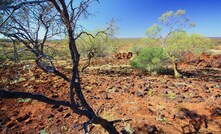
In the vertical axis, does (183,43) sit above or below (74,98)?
above

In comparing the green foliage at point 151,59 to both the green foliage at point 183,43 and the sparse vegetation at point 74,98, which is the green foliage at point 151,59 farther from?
the sparse vegetation at point 74,98

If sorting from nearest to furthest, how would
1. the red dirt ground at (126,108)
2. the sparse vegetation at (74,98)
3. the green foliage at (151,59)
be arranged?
the sparse vegetation at (74,98) < the red dirt ground at (126,108) < the green foliage at (151,59)

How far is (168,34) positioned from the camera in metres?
12.6

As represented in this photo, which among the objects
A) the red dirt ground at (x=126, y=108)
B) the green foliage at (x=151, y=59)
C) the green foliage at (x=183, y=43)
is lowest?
the red dirt ground at (x=126, y=108)

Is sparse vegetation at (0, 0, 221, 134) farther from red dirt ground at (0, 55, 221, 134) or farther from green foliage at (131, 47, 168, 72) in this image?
green foliage at (131, 47, 168, 72)

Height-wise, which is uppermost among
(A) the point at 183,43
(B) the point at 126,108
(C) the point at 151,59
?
(A) the point at 183,43

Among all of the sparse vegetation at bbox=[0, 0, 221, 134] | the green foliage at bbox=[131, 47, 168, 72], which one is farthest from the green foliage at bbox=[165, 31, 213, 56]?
the sparse vegetation at bbox=[0, 0, 221, 134]

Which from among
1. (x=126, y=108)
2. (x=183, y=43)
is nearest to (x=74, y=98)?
(x=126, y=108)

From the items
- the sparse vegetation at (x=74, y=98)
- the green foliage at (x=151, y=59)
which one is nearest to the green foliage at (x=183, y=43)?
the green foliage at (x=151, y=59)

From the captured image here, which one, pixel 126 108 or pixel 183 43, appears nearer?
pixel 126 108

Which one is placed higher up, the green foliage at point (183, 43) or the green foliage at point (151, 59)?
the green foliage at point (183, 43)

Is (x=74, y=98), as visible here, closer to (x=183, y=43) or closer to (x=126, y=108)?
(x=126, y=108)

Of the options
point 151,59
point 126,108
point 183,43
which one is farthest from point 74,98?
point 183,43

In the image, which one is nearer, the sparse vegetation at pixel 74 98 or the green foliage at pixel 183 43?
the sparse vegetation at pixel 74 98
